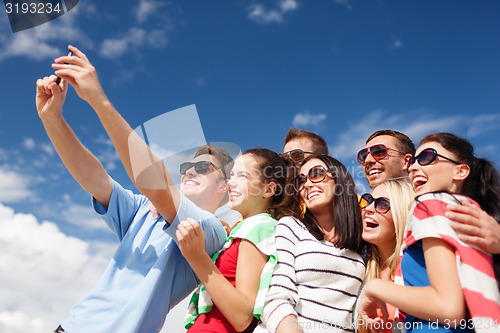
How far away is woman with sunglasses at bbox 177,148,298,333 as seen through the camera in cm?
322

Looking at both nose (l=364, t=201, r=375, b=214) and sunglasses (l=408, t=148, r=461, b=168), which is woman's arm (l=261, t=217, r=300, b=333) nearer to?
nose (l=364, t=201, r=375, b=214)

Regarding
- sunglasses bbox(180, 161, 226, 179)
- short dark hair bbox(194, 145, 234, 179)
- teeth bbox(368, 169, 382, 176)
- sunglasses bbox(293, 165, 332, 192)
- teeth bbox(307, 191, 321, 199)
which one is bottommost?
Result: teeth bbox(307, 191, 321, 199)

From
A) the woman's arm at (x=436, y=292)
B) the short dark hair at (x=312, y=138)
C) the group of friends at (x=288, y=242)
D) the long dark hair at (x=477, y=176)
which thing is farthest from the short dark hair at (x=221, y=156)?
the woman's arm at (x=436, y=292)

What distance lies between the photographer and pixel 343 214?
383 centimetres

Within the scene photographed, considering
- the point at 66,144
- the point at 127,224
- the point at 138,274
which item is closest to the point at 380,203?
the point at 138,274

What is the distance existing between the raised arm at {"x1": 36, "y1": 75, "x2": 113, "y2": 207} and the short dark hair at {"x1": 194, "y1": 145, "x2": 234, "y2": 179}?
118 centimetres

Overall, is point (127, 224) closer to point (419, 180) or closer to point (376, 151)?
point (419, 180)

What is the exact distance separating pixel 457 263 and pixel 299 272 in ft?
4.23

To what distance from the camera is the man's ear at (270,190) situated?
13.9 ft

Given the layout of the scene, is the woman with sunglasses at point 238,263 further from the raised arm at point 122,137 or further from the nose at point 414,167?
the nose at point 414,167

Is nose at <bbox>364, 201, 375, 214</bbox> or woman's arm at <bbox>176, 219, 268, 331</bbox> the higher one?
nose at <bbox>364, 201, 375, 214</bbox>

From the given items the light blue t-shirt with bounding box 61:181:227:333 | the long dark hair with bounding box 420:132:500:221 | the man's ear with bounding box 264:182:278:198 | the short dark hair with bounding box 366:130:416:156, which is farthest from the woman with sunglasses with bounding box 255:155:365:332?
the short dark hair with bounding box 366:130:416:156

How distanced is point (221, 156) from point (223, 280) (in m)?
1.81

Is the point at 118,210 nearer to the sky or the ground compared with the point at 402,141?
nearer to the ground
